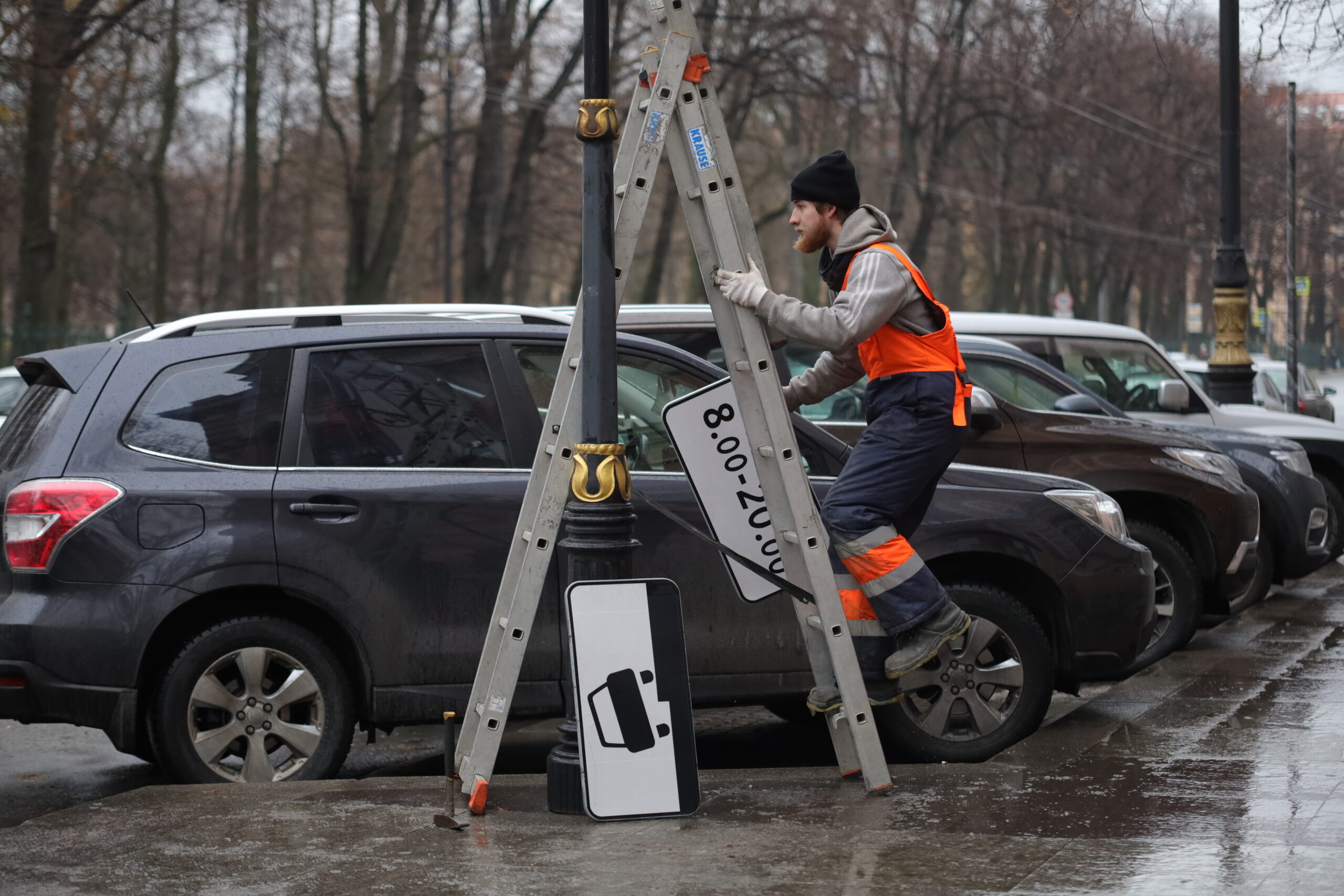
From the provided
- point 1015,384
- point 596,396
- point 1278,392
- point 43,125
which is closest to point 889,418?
point 596,396

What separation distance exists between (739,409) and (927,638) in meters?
0.96

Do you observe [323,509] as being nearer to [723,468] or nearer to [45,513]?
[45,513]

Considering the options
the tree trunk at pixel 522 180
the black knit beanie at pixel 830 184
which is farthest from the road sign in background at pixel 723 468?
the tree trunk at pixel 522 180

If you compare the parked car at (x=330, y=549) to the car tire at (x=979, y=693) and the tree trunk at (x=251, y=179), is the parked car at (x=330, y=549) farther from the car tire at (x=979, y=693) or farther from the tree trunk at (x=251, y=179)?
the tree trunk at (x=251, y=179)

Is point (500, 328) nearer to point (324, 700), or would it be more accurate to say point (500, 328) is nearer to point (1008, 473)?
point (324, 700)

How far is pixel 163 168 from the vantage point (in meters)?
34.9

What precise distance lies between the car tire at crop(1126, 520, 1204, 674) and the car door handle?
15.1 feet

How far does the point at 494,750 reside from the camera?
5082mm

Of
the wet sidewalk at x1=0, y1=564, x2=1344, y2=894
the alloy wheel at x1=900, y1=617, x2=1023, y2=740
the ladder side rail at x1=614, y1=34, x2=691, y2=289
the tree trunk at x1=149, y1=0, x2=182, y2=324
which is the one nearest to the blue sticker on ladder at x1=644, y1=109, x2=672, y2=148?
the ladder side rail at x1=614, y1=34, x2=691, y2=289

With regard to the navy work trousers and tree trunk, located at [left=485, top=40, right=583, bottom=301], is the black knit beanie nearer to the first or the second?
the navy work trousers

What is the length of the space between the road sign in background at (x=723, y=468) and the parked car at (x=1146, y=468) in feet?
10.1

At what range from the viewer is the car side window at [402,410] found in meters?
5.99

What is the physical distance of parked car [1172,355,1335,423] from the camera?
1672 cm

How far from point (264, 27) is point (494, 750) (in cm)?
2004
